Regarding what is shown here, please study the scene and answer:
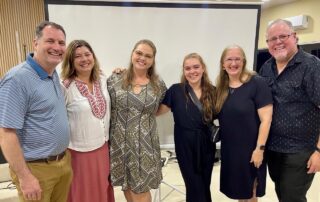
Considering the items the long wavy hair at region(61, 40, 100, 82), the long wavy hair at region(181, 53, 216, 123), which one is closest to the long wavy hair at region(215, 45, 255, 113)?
the long wavy hair at region(181, 53, 216, 123)

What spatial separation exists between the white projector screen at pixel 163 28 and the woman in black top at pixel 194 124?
745 mm

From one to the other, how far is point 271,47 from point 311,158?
740 mm

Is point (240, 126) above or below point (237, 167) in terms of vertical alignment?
above

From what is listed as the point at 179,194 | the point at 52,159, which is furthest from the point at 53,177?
the point at 179,194

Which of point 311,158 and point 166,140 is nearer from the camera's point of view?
point 311,158

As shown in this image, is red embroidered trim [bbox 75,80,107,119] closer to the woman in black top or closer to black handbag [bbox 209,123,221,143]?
the woman in black top

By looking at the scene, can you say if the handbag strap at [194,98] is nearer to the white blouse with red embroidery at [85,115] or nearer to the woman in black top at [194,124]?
the woman in black top at [194,124]

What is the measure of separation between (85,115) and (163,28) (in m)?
1.29

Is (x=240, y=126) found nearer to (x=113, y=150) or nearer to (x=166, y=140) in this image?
(x=113, y=150)

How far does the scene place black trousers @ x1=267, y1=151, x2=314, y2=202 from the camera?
66.7 inches

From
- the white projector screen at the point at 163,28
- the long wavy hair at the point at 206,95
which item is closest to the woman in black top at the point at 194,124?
the long wavy hair at the point at 206,95

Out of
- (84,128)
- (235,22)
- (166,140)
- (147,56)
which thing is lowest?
(166,140)

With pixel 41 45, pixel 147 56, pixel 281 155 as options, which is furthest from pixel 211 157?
pixel 41 45

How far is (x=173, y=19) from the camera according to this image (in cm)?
259
